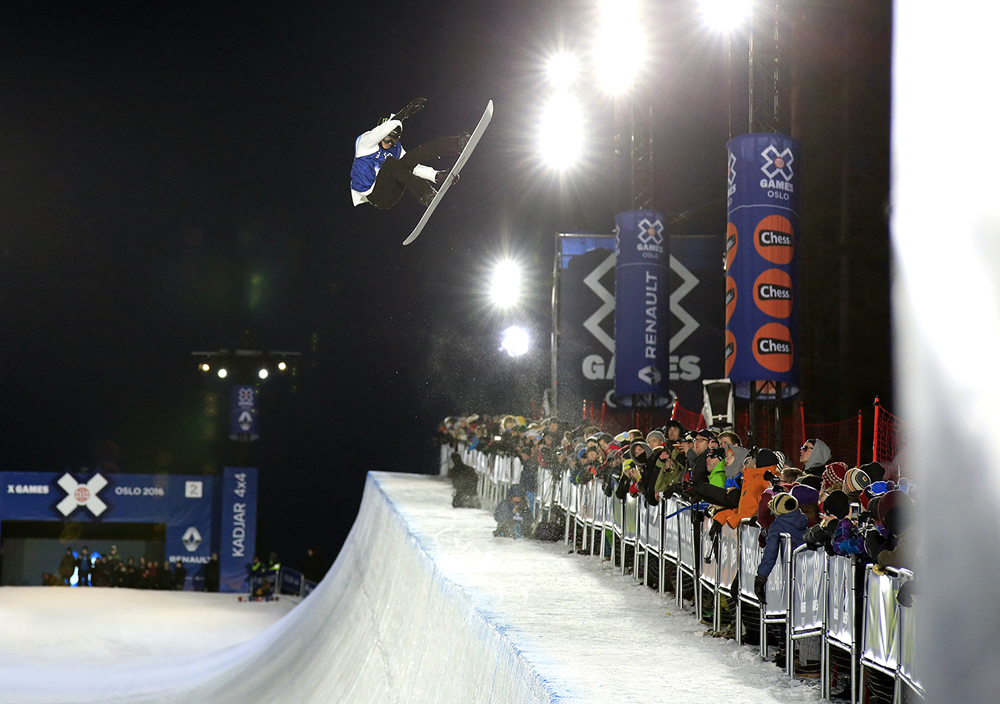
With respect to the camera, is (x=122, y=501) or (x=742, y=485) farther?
(x=122, y=501)

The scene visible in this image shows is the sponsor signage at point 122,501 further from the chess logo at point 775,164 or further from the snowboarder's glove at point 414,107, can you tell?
the snowboarder's glove at point 414,107

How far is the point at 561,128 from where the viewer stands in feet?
56.3

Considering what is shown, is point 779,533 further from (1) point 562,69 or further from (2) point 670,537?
(1) point 562,69

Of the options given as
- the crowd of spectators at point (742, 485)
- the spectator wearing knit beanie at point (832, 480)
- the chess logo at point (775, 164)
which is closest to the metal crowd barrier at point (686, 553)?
the crowd of spectators at point (742, 485)

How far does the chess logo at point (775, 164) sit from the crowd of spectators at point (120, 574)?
19.5 metres

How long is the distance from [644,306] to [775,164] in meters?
4.23

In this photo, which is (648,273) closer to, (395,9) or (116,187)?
(395,9)

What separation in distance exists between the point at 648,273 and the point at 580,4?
201 inches

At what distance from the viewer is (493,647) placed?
5.43 metres

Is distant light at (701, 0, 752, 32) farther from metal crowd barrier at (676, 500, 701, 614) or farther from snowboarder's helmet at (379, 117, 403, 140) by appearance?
metal crowd barrier at (676, 500, 701, 614)

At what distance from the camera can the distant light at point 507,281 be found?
2084 cm

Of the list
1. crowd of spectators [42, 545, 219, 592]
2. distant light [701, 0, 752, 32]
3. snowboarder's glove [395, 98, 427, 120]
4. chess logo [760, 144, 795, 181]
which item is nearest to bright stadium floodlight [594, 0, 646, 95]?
distant light [701, 0, 752, 32]

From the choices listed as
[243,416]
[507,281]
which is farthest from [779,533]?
[243,416]

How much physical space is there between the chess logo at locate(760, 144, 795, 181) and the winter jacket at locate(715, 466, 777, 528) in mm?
6207
